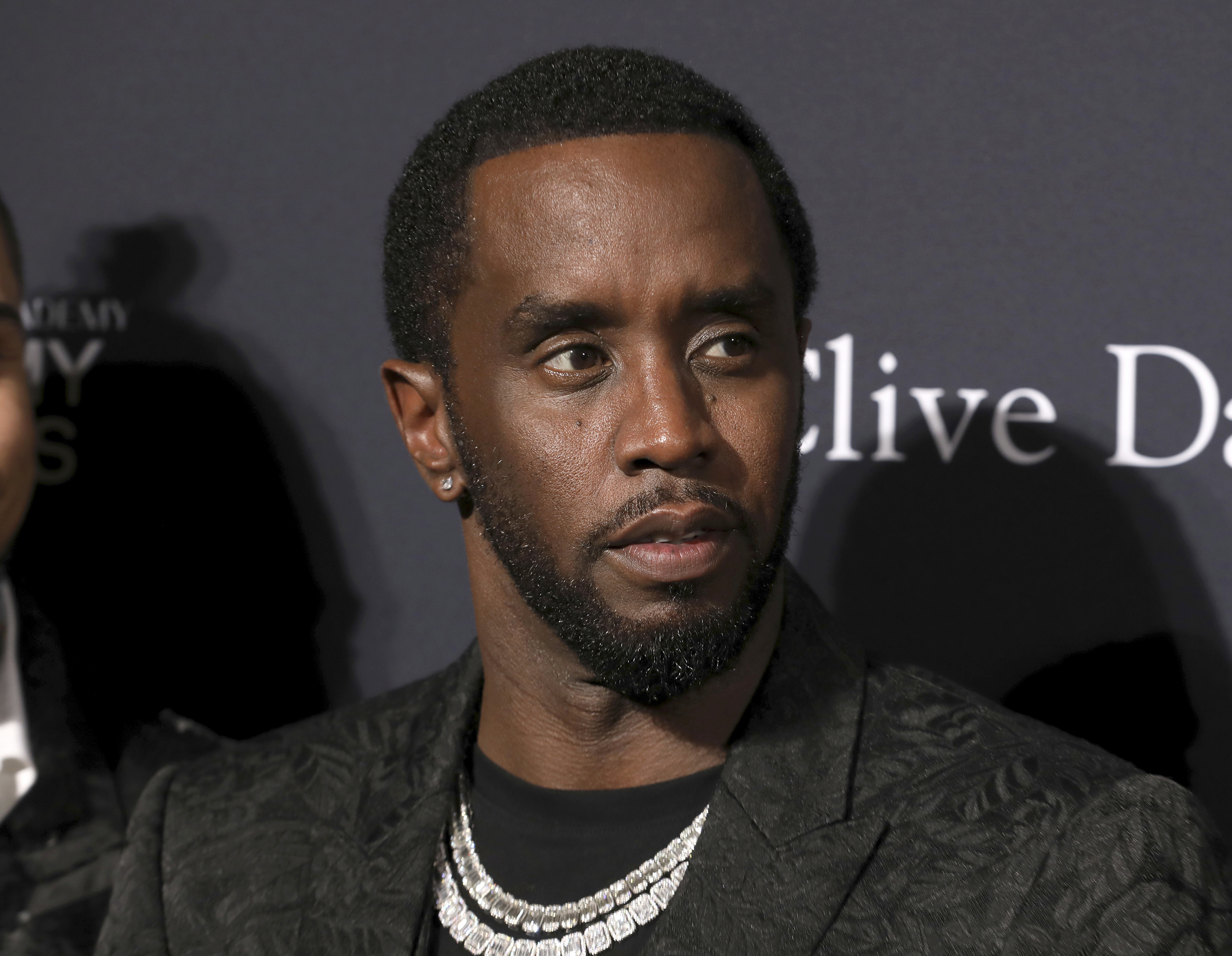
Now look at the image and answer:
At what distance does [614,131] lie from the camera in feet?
3.62

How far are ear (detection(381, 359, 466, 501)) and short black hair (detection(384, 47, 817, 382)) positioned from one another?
0.02m

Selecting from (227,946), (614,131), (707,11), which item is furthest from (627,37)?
(227,946)

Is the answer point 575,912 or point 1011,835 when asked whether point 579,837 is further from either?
point 1011,835

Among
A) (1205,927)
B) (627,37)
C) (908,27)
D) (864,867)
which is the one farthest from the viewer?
(627,37)

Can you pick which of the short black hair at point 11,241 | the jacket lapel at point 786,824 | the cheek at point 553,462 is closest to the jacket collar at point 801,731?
the jacket lapel at point 786,824

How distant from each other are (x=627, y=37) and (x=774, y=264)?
645 millimetres

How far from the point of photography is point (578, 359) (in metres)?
1.07

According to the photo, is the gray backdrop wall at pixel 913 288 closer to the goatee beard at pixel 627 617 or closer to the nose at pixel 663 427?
the goatee beard at pixel 627 617

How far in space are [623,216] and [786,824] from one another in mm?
515

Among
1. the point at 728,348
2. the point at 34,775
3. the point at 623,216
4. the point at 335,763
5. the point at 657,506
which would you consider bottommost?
the point at 34,775

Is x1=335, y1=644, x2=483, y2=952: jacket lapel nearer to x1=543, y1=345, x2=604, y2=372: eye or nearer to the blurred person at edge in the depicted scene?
x1=543, y1=345, x2=604, y2=372: eye

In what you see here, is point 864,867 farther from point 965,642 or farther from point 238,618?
point 238,618

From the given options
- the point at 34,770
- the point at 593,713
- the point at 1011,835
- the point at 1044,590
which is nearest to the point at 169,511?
the point at 34,770

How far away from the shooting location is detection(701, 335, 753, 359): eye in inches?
42.5
